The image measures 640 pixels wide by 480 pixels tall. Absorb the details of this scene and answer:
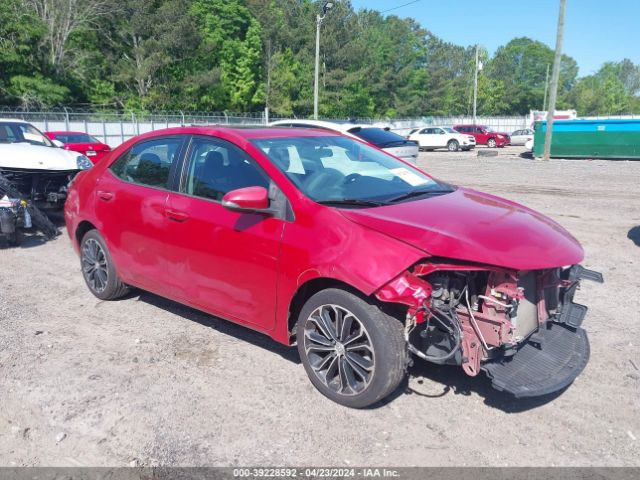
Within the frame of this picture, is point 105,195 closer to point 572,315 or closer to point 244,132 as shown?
point 244,132

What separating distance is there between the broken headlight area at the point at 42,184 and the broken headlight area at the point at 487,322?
7.46 m

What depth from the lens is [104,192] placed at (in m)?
5.12

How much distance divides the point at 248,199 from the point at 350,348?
1.14 metres

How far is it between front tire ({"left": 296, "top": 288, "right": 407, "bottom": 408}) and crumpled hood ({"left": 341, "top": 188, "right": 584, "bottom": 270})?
1.62ft

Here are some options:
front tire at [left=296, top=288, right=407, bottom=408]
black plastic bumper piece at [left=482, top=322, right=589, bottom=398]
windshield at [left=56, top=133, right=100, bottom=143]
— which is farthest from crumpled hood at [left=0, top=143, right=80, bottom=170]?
black plastic bumper piece at [left=482, top=322, right=589, bottom=398]

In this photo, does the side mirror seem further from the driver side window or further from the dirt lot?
the dirt lot

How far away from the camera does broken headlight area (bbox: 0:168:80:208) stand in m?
8.77

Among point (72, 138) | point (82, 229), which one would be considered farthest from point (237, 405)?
Answer: point (72, 138)

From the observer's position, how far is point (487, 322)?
3.26 meters

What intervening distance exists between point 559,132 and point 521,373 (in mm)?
23017

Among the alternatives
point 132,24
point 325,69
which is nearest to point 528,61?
point 325,69

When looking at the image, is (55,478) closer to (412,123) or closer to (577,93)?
(412,123)

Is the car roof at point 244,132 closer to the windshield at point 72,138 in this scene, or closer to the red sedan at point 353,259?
the red sedan at point 353,259

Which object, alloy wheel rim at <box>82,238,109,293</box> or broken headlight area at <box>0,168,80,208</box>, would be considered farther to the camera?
broken headlight area at <box>0,168,80,208</box>
